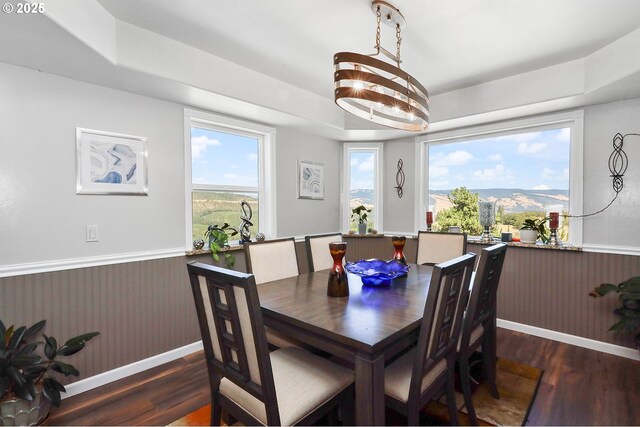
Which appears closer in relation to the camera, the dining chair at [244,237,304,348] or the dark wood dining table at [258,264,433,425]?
the dark wood dining table at [258,264,433,425]

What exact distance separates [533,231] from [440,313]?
98.4 inches

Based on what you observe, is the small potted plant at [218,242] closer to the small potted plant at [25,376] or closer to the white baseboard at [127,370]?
the white baseboard at [127,370]

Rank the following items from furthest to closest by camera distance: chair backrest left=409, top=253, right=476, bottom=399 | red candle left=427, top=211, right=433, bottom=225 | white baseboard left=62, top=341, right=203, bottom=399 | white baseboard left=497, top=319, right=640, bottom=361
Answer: red candle left=427, top=211, right=433, bottom=225 < white baseboard left=497, top=319, right=640, bottom=361 < white baseboard left=62, top=341, right=203, bottom=399 < chair backrest left=409, top=253, right=476, bottom=399

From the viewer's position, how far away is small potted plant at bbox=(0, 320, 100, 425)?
168cm

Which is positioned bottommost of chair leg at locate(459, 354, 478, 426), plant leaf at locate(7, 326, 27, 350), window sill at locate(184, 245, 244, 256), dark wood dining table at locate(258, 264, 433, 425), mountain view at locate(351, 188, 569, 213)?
chair leg at locate(459, 354, 478, 426)

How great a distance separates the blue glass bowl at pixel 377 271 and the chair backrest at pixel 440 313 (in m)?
0.55

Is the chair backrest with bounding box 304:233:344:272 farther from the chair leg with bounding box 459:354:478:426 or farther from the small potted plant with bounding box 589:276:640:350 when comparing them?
the small potted plant with bounding box 589:276:640:350

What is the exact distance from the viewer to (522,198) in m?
3.51

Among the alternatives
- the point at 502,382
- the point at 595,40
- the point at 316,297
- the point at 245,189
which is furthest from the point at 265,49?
the point at 502,382

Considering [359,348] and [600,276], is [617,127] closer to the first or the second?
[600,276]

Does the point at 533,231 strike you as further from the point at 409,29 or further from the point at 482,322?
the point at 409,29

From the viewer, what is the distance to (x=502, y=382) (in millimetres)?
2293

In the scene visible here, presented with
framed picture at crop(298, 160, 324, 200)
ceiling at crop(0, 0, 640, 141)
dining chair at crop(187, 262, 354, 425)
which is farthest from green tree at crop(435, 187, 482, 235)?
dining chair at crop(187, 262, 354, 425)

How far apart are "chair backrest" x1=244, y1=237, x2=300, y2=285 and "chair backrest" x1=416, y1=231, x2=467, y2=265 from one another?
1340 millimetres
